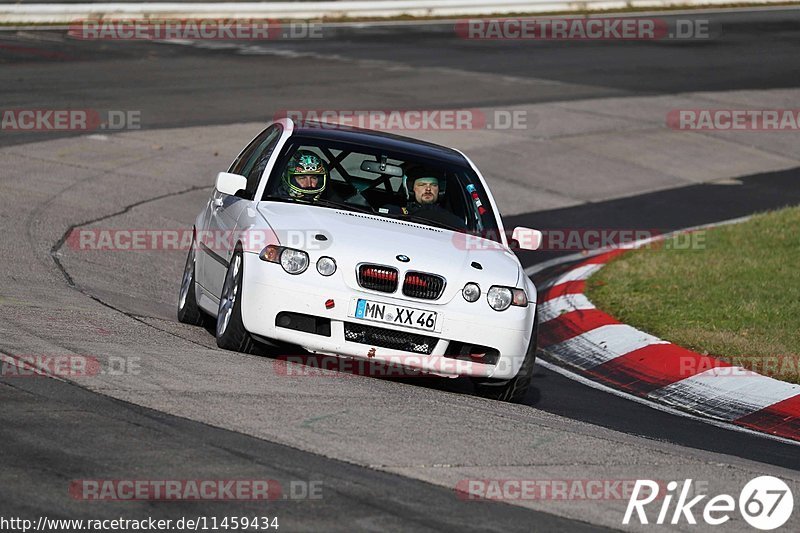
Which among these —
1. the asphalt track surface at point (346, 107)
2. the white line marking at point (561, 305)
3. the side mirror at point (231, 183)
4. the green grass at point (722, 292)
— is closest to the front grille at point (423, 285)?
the asphalt track surface at point (346, 107)

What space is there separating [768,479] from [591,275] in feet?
21.4

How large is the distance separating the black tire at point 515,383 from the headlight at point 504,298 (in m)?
0.23

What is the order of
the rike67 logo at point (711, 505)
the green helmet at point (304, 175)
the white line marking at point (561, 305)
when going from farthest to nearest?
the white line marking at point (561, 305), the green helmet at point (304, 175), the rike67 logo at point (711, 505)

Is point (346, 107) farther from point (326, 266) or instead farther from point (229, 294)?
point (326, 266)

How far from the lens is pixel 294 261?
8219mm

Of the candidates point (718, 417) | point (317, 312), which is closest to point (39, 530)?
point (317, 312)

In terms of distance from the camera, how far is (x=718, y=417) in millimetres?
9055

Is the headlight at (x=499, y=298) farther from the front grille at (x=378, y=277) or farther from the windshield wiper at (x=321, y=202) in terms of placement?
the windshield wiper at (x=321, y=202)

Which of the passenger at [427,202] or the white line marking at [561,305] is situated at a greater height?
the passenger at [427,202]

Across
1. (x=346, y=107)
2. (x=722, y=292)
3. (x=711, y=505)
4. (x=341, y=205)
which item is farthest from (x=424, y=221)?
(x=346, y=107)

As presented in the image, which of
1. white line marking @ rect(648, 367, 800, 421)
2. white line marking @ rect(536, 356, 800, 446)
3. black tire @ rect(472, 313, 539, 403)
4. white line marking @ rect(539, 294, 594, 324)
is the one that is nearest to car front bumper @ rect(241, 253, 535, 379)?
black tire @ rect(472, 313, 539, 403)

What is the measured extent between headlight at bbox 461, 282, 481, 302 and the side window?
1827mm

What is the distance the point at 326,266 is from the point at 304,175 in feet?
4.27

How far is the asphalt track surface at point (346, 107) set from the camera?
5.69 meters
